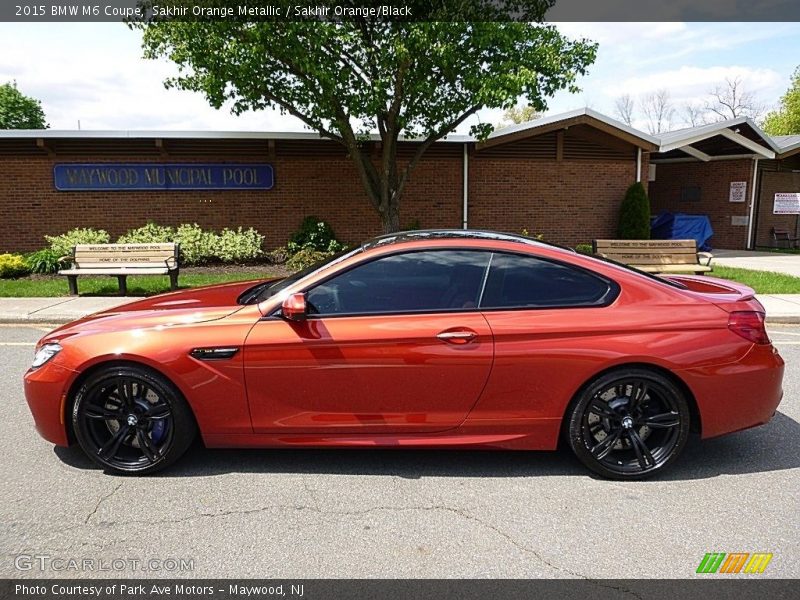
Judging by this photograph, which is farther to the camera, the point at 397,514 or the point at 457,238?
the point at 457,238

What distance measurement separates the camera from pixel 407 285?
136 inches

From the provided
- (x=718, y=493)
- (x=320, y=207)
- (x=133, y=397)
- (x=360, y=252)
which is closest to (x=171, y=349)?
(x=133, y=397)

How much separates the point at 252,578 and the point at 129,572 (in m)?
0.57

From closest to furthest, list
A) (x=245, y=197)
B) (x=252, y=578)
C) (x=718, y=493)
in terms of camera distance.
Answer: (x=252, y=578) < (x=718, y=493) < (x=245, y=197)

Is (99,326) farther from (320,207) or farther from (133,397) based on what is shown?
(320,207)

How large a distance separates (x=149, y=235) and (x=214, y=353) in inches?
449

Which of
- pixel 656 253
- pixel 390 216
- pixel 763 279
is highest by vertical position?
pixel 390 216

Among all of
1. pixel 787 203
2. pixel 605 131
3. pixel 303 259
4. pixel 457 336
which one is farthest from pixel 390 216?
pixel 787 203

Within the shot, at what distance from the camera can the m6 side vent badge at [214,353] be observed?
10.8ft

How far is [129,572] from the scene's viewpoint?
2545 mm

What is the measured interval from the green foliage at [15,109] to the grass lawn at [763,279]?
4334 cm

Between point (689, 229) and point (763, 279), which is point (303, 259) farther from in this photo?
point (689, 229)

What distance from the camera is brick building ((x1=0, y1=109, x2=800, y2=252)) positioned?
13.5 meters

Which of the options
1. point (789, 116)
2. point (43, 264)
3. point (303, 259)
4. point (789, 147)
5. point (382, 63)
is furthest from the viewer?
point (789, 116)
